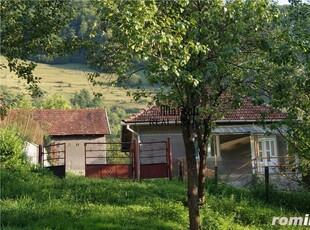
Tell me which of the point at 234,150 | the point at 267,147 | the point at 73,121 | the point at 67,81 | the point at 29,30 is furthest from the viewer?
the point at 67,81

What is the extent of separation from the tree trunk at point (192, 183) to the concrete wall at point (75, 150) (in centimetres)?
2874

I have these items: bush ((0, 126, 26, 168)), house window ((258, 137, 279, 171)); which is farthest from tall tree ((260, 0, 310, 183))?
house window ((258, 137, 279, 171))

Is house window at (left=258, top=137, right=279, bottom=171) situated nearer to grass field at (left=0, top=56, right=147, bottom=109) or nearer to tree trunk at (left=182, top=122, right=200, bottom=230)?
tree trunk at (left=182, top=122, right=200, bottom=230)

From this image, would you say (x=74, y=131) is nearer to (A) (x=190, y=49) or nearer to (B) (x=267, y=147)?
(B) (x=267, y=147)

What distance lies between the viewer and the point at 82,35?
34.4 ft

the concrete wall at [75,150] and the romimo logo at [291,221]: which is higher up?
the concrete wall at [75,150]

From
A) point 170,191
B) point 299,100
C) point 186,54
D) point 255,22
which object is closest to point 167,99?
point 186,54

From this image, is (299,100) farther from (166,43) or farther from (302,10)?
(166,43)

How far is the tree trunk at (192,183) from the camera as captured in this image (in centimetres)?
815

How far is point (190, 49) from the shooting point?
6.70 metres

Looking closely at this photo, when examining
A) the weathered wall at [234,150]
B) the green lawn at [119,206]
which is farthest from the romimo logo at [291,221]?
the weathered wall at [234,150]

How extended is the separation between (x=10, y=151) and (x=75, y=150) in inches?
844

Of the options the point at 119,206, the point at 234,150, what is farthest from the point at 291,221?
the point at 234,150

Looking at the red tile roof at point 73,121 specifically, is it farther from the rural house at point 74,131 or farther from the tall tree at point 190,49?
the tall tree at point 190,49
